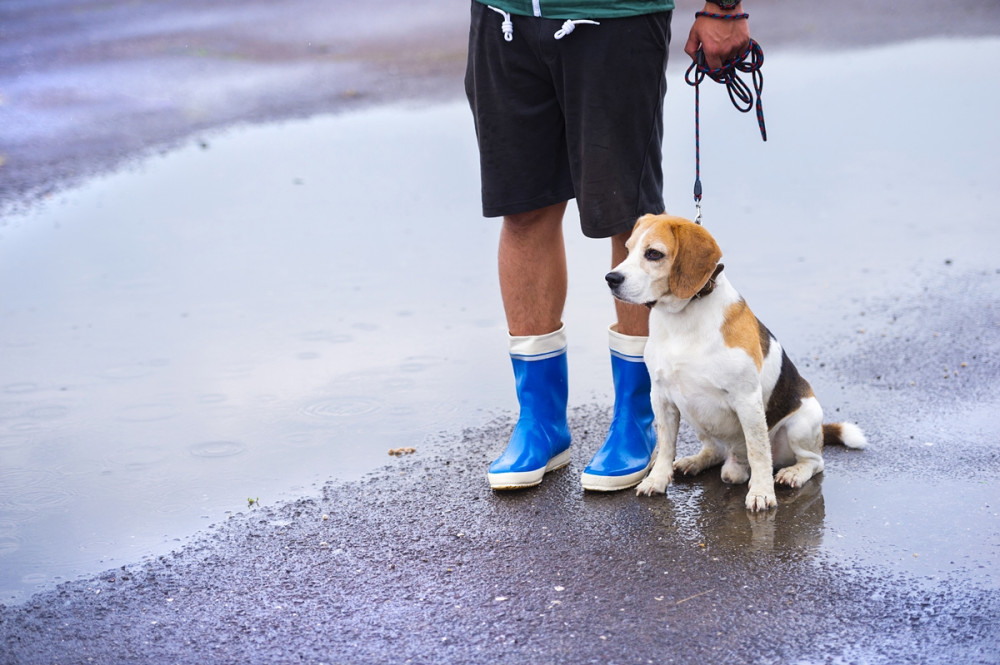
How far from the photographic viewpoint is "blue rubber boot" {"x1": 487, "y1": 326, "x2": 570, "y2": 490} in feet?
12.6

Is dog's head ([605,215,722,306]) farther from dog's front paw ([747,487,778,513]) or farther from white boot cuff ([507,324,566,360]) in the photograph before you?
dog's front paw ([747,487,778,513])

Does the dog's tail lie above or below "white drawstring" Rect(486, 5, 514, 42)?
below

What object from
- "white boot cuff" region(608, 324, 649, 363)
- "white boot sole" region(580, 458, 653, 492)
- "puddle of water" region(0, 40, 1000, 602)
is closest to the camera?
"white boot sole" region(580, 458, 653, 492)

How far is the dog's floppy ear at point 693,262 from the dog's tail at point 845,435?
3.03 feet

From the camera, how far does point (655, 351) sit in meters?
3.63

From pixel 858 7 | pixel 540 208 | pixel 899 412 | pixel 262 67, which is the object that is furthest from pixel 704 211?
pixel 858 7

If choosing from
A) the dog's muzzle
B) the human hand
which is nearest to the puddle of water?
the dog's muzzle

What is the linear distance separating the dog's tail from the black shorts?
99 centimetres

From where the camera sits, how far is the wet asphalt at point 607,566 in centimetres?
289

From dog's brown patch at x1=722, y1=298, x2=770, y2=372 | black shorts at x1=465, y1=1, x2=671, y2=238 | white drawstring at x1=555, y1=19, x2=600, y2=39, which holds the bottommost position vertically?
dog's brown patch at x1=722, y1=298, x2=770, y2=372

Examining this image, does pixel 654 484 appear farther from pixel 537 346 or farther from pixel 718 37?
pixel 718 37

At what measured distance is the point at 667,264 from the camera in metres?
3.44

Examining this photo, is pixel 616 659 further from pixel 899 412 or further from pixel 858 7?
pixel 858 7

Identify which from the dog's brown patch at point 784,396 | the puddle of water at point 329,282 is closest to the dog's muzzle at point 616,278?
the dog's brown patch at point 784,396
